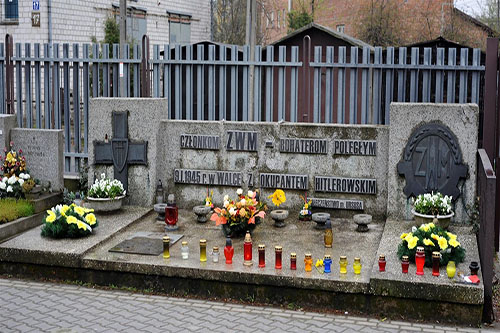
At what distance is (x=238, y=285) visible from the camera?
799 cm

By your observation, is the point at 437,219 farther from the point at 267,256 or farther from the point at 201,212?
the point at 201,212

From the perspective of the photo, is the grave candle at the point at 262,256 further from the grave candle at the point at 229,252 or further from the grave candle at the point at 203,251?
the grave candle at the point at 203,251

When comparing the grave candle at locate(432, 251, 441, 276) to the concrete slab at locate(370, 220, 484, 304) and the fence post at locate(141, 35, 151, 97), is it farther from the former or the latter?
the fence post at locate(141, 35, 151, 97)

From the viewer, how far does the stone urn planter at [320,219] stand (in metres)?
9.70

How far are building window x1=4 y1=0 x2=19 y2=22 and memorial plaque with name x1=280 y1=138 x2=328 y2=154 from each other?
18.5 meters

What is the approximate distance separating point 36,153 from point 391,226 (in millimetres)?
5791

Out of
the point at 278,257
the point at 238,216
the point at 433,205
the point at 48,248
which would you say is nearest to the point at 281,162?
the point at 238,216

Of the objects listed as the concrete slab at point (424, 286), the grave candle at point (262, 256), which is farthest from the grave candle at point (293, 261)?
the concrete slab at point (424, 286)

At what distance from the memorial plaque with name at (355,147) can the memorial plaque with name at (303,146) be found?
7.0 inches

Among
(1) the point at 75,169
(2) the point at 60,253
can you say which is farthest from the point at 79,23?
(2) the point at 60,253

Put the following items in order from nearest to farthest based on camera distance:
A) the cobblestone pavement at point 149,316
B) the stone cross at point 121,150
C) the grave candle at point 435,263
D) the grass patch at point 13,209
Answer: the cobblestone pavement at point 149,316 < the grave candle at point 435,263 < the grass patch at point 13,209 < the stone cross at point 121,150

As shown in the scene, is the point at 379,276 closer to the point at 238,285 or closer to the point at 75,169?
the point at 238,285

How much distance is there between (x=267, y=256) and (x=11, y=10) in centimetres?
2089

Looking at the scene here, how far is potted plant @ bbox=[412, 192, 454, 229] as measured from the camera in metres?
9.09
